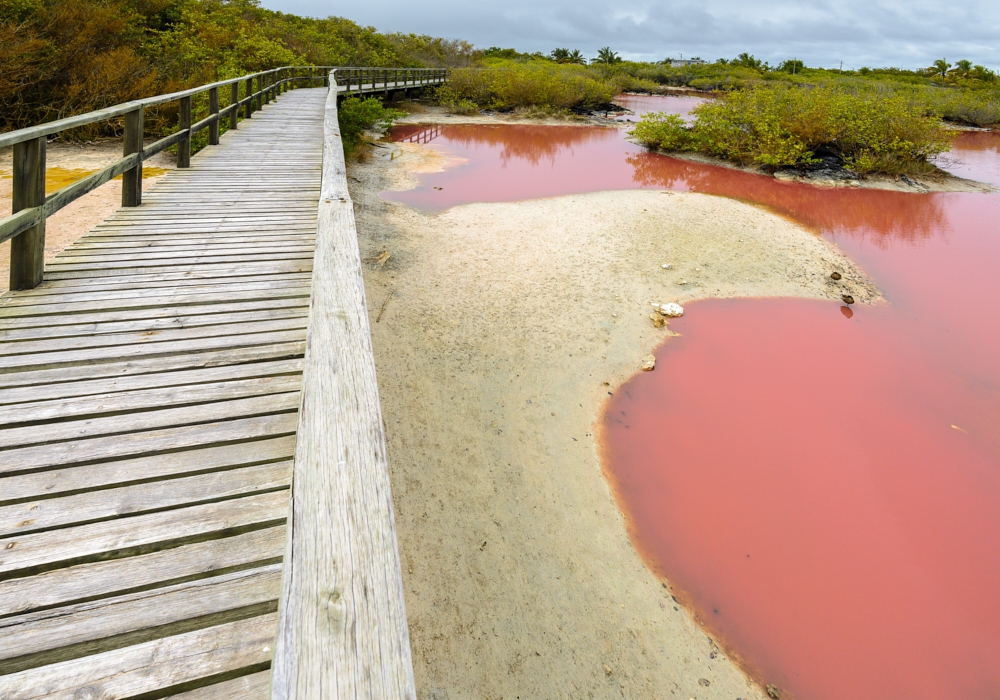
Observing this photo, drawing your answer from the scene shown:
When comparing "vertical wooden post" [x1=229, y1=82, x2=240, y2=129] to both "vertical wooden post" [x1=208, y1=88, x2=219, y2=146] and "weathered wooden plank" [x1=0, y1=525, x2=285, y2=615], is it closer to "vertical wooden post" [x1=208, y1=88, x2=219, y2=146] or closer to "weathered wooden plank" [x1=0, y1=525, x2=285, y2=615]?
"vertical wooden post" [x1=208, y1=88, x2=219, y2=146]

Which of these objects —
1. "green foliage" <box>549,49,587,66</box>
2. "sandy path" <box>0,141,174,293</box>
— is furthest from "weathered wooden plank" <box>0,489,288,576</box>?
"green foliage" <box>549,49,587,66</box>

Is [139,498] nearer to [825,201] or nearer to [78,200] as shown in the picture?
[78,200]

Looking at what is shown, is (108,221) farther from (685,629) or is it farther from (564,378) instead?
(685,629)

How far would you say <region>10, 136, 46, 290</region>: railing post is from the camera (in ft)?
10.4

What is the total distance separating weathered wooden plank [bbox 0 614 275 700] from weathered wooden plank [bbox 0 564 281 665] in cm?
6

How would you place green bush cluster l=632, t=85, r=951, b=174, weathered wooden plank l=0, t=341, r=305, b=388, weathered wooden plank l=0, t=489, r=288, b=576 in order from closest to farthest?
weathered wooden plank l=0, t=489, r=288, b=576, weathered wooden plank l=0, t=341, r=305, b=388, green bush cluster l=632, t=85, r=951, b=174

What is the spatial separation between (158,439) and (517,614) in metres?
2.01

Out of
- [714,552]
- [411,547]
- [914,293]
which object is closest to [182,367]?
[411,547]

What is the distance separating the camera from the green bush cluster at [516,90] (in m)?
25.9

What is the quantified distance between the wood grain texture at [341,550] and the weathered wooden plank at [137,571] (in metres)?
0.43

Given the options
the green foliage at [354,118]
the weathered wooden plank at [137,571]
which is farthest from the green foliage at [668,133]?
the weathered wooden plank at [137,571]

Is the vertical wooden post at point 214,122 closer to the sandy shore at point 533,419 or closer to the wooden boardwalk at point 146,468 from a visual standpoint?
the sandy shore at point 533,419

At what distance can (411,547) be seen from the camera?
343 centimetres

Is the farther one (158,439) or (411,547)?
(411,547)
